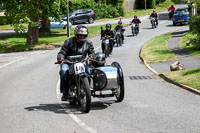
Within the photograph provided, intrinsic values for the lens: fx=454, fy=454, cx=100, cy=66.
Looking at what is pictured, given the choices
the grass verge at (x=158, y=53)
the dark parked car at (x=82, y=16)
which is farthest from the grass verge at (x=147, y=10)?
the grass verge at (x=158, y=53)

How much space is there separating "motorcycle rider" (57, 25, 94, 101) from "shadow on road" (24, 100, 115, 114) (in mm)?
286

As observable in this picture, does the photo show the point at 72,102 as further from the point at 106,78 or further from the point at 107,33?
the point at 107,33

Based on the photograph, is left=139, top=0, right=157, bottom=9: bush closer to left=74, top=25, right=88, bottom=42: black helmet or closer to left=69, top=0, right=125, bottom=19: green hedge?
left=69, top=0, right=125, bottom=19: green hedge

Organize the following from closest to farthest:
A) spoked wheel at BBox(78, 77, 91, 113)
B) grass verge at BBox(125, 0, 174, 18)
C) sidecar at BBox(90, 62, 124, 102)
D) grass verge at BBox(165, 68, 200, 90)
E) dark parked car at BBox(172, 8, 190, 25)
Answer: spoked wheel at BBox(78, 77, 91, 113) < sidecar at BBox(90, 62, 124, 102) < grass verge at BBox(165, 68, 200, 90) < dark parked car at BBox(172, 8, 190, 25) < grass verge at BBox(125, 0, 174, 18)

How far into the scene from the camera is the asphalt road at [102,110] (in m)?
8.77

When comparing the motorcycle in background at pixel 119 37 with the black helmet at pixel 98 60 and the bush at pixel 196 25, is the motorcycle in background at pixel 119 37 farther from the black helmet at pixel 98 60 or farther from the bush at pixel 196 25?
the black helmet at pixel 98 60

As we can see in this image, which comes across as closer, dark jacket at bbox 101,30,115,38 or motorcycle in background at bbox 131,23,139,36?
dark jacket at bbox 101,30,115,38

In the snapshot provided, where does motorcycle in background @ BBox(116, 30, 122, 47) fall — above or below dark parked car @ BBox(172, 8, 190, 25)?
below

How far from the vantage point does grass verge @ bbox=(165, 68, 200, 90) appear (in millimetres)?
13961

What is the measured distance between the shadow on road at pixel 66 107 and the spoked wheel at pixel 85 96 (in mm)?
223

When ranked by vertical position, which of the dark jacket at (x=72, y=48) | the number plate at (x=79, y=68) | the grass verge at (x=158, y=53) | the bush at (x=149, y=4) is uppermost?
the bush at (x=149, y=4)

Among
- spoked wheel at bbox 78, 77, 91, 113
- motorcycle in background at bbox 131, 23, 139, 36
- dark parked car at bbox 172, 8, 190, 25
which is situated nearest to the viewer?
spoked wheel at bbox 78, 77, 91, 113

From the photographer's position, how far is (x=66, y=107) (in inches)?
442

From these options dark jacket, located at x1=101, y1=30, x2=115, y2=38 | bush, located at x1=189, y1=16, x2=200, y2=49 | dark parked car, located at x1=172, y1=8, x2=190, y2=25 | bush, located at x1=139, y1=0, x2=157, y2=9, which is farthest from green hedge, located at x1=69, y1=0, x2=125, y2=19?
bush, located at x1=189, y1=16, x2=200, y2=49
